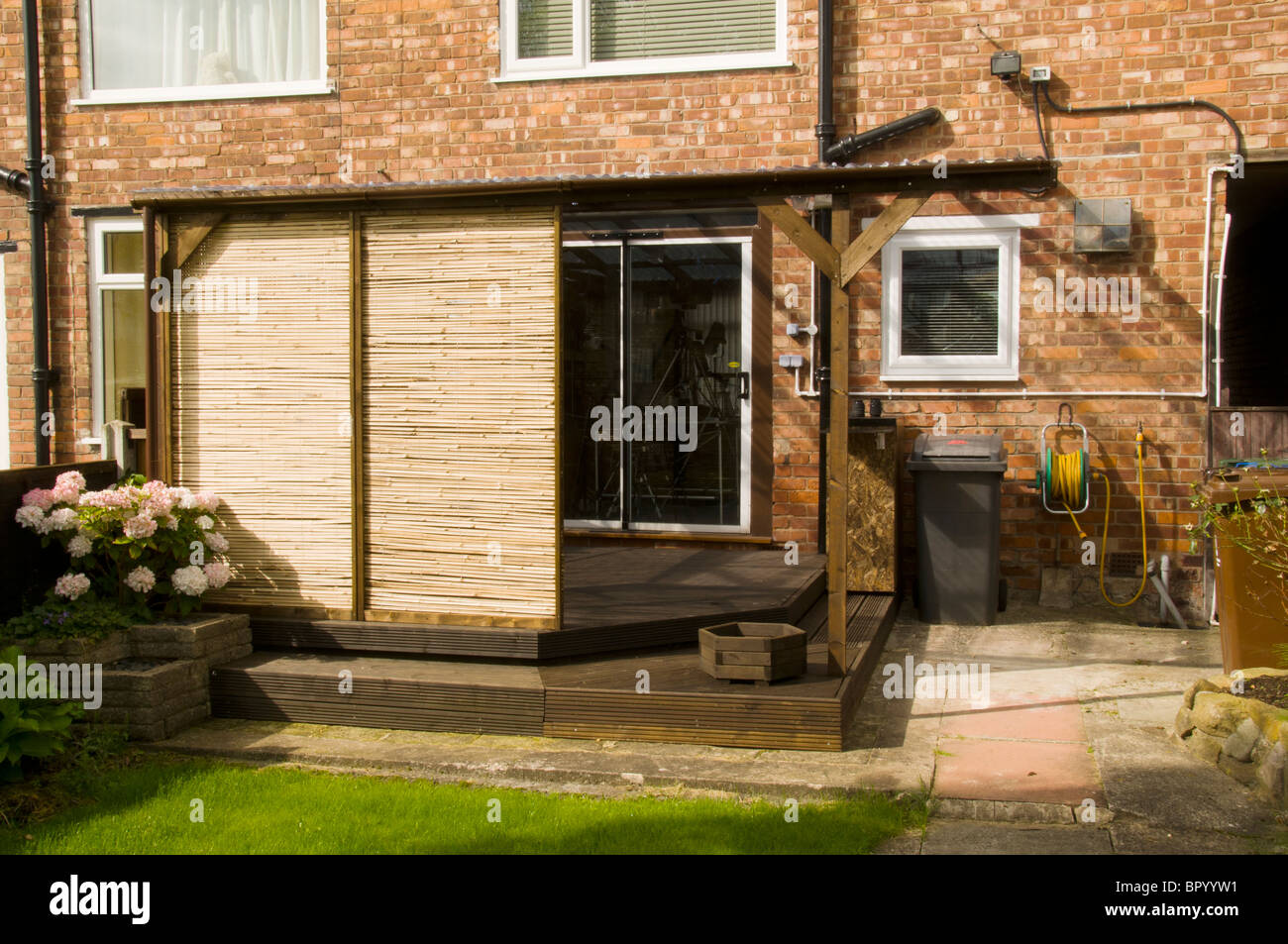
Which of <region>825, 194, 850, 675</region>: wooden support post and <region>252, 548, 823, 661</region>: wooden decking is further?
<region>252, 548, 823, 661</region>: wooden decking

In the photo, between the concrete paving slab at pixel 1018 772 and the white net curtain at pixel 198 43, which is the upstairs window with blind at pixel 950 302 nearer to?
the concrete paving slab at pixel 1018 772

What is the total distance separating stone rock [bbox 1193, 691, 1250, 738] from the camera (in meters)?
5.13

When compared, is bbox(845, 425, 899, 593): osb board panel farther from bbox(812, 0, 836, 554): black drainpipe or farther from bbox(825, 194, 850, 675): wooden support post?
bbox(825, 194, 850, 675): wooden support post

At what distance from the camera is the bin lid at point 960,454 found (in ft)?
26.0

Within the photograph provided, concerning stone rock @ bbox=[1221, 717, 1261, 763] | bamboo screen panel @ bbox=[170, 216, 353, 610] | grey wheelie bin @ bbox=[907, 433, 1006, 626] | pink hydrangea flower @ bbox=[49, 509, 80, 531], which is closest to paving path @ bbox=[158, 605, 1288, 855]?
stone rock @ bbox=[1221, 717, 1261, 763]

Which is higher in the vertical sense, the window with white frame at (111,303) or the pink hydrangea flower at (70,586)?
the window with white frame at (111,303)

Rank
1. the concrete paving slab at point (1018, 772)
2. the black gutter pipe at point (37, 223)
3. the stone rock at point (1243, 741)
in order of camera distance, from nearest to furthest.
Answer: the concrete paving slab at point (1018, 772)
the stone rock at point (1243, 741)
the black gutter pipe at point (37, 223)

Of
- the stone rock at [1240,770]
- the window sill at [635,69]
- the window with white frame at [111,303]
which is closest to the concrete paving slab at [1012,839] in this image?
the stone rock at [1240,770]

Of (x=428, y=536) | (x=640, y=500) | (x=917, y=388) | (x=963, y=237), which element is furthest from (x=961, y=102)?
(x=428, y=536)

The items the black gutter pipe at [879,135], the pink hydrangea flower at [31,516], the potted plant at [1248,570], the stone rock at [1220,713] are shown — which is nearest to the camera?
the stone rock at [1220,713]

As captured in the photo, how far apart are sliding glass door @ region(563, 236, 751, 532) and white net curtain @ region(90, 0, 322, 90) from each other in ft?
9.83

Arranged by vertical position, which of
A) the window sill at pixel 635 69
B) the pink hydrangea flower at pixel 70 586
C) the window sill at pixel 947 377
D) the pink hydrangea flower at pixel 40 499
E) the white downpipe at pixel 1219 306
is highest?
the window sill at pixel 635 69

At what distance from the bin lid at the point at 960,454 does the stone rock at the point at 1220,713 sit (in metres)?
2.77

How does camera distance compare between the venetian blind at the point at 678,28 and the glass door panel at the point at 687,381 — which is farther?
the glass door panel at the point at 687,381
